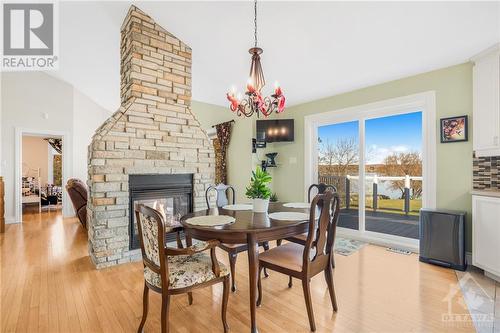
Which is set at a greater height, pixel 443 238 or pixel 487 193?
pixel 487 193

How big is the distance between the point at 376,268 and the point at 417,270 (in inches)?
17.1

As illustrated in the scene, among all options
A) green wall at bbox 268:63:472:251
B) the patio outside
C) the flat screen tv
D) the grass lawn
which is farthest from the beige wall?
green wall at bbox 268:63:472:251

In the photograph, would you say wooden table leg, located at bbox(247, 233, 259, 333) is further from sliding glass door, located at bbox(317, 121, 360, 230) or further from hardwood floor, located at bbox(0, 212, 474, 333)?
sliding glass door, located at bbox(317, 121, 360, 230)

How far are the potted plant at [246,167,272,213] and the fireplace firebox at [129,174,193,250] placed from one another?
137cm

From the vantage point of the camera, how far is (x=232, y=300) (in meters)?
2.17

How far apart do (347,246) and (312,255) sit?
6.46ft

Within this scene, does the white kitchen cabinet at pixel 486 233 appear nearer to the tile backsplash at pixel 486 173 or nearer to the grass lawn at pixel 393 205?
the tile backsplash at pixel 486 173

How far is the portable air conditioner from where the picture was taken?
275cm

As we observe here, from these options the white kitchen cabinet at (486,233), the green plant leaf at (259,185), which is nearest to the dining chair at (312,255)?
the green plant leaf at (259,185)

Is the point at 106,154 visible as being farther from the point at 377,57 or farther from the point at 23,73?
the point at 23,73

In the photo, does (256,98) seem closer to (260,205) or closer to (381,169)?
(260,205)

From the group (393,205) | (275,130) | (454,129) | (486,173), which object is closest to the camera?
(486,173)

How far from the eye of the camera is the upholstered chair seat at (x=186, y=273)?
62.7 inches

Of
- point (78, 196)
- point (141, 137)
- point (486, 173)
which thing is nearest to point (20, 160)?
point (78, 196)
